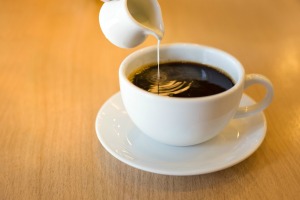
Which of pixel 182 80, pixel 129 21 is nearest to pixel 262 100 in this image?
pixel 182 80

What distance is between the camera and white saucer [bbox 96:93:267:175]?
1.80ft

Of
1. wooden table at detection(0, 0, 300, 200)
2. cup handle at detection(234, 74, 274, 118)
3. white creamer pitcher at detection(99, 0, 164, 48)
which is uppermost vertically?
white creamer pitcher at detection(99, 0, 164, 48)

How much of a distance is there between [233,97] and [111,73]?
359 millimetres

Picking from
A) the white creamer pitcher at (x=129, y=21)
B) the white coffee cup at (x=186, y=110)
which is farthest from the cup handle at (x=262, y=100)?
the white creamer pitcher at (x=129, y=21)

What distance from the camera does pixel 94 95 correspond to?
0.76 m

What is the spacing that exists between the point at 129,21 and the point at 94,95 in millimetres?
243

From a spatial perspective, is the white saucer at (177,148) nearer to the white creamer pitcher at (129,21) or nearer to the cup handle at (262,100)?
the cup handle at (262,100)

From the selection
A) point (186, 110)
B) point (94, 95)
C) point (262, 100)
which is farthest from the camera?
point (94, 95)

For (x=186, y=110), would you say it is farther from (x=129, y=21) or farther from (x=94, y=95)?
(x=94, y=95)

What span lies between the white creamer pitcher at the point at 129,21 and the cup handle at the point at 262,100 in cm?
17

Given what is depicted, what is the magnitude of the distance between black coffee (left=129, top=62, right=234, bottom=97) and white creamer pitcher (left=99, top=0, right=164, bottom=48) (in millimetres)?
78

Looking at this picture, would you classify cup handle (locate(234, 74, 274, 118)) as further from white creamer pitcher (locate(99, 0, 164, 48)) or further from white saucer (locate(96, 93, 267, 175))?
white creamer pitcher (locate(99, 0, 164, 48))

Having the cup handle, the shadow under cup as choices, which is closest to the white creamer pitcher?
the shadow under cup

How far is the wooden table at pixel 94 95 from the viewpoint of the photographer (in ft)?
1.77
